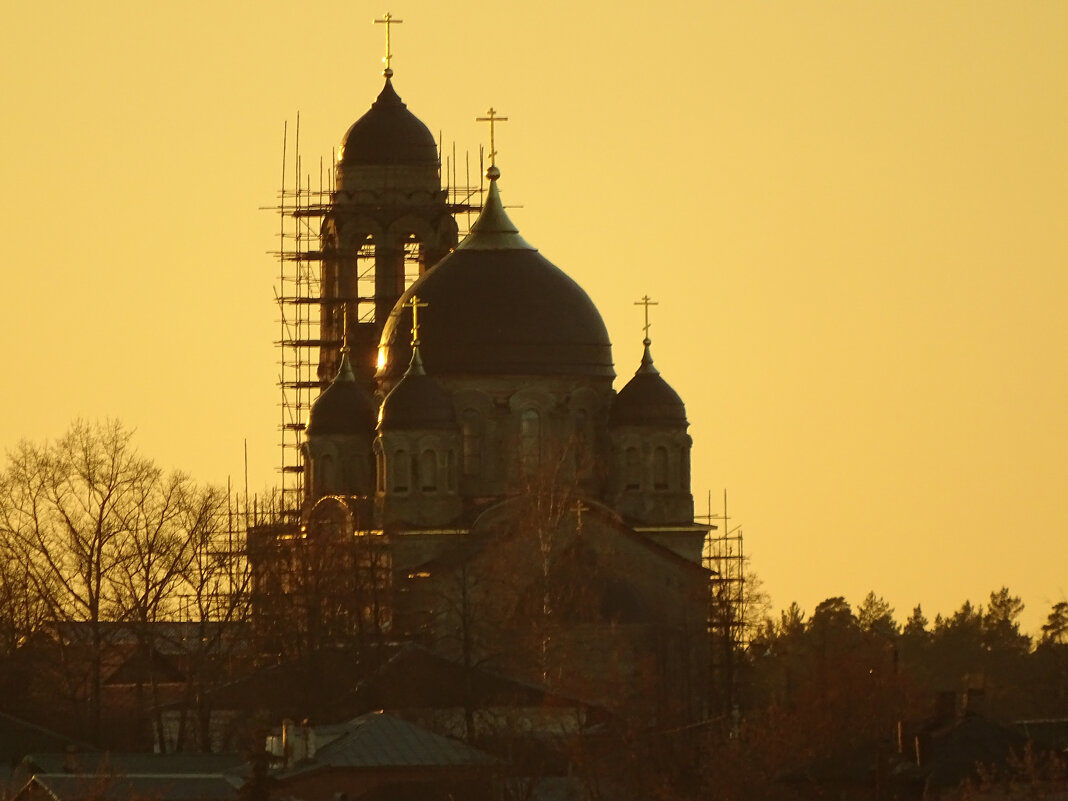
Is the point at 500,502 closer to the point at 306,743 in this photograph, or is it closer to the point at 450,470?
the point at 450,470

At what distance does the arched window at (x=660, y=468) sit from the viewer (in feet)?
246

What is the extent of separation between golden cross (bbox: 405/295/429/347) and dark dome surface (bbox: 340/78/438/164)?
7.33 m

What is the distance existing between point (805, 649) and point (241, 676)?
3680 centimetres

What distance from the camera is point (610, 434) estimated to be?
247 feet

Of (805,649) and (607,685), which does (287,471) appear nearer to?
(607,685)

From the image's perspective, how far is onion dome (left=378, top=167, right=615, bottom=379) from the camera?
245ft

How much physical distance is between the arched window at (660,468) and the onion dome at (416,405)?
331cm

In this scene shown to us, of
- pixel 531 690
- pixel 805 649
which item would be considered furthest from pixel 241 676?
pixel 805 649

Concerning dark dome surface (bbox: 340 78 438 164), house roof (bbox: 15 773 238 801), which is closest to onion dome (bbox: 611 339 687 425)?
dark dome surface (bbox: 340 78 438 164)

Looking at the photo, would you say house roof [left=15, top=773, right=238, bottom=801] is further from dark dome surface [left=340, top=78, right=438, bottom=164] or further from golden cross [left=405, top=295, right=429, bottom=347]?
dark dome surface [left=340, top=78, right=438, bottom=164]

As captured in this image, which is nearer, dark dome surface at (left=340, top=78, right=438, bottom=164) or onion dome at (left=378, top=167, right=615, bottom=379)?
onion dome at (left=378, top=167, right=615, bottom=379)

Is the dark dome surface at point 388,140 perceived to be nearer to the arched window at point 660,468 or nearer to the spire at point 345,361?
the spire at point 345,361

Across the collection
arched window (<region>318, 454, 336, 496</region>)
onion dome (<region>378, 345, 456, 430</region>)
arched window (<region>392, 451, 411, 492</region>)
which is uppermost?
onion dome (<region>378, 345, 456, 430</region>)

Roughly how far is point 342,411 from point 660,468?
5214 millimetres
